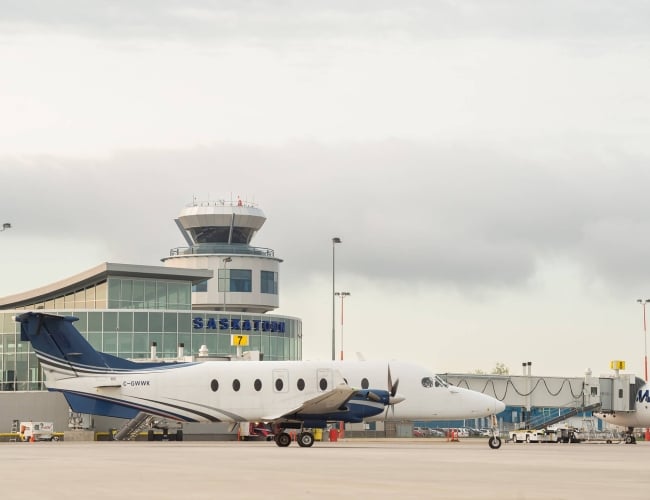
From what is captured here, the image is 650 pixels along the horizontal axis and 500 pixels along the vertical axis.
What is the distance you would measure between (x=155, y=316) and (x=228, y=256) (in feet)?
111

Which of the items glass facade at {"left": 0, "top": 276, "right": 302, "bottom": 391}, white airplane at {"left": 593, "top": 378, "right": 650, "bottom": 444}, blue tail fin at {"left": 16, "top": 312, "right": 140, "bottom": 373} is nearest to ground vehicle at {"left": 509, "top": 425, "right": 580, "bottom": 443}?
white airplane at {"left": 593, "top": 378, "right": 650, "bottom": 444}

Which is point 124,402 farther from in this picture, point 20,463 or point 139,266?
point 139,266

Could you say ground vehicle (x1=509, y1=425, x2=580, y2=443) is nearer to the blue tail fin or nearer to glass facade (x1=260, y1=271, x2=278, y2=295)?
the blue tail fin

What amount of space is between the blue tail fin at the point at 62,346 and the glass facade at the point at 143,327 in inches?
1201

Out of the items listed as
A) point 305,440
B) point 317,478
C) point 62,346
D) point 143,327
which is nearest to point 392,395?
point 305,440

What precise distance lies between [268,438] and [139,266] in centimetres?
3322

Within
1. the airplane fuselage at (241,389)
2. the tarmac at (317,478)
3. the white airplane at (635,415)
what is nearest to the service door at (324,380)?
the airplane fuselage at (241,389)

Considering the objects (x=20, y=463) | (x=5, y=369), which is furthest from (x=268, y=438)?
(x=20, y=463)

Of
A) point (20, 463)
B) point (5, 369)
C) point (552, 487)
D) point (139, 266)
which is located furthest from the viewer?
point (139, 266)

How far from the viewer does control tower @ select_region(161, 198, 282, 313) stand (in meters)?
129

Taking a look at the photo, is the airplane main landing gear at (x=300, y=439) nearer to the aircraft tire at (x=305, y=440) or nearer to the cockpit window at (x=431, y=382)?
the aircraft tire at (x=305, y=440)

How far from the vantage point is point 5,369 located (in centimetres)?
9319

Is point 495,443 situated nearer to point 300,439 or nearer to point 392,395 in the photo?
point 392,395

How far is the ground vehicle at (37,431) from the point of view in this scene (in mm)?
74425
